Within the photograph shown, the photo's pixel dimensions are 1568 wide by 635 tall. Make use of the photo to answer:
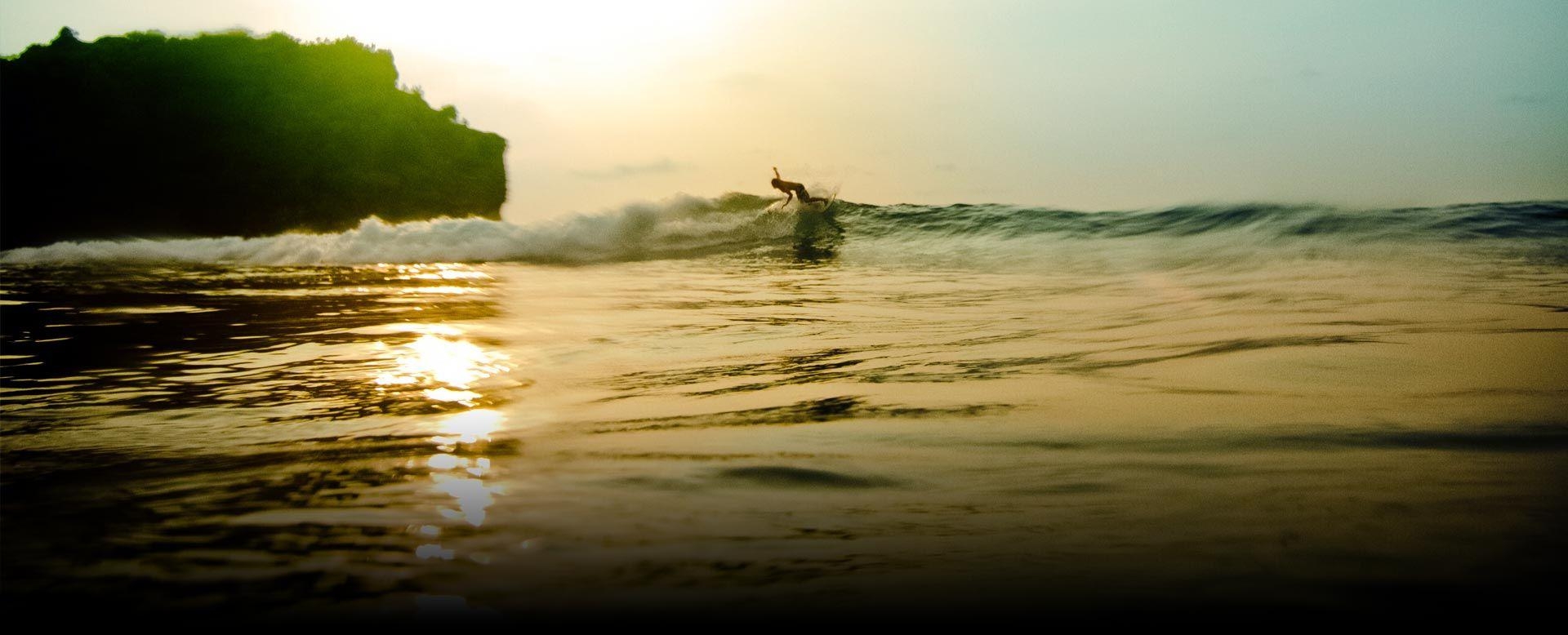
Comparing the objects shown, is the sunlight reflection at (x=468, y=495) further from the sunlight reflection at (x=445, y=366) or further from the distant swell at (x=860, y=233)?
the distant swell at (x=860, y=233)

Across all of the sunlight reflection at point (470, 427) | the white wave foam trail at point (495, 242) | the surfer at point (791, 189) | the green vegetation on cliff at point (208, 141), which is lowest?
the sunlight reflection at point (470, 427)

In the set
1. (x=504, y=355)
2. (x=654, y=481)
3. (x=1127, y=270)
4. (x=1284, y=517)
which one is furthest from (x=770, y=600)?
(x=1127, y=270)

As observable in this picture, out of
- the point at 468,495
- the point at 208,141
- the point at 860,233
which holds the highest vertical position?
the point at 208,141

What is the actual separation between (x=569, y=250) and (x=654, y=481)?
39.8 feet

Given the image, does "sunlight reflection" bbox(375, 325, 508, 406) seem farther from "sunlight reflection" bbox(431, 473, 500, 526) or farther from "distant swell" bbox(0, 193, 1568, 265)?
"distant swell" bbox(0, 193, 1568, 265)

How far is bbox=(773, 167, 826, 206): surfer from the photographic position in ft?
51.4

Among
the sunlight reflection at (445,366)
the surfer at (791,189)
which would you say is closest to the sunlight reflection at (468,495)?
the sunlight reflection at (445,366)

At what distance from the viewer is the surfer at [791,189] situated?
51.4 ft

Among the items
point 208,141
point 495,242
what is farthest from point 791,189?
point 208,141

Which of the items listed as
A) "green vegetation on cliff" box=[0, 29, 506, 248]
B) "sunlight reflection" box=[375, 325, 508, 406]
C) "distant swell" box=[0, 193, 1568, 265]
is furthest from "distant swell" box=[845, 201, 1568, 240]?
"green vegetation on cliff" box=[0, 29, 506, 248]

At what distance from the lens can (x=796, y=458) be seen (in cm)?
197

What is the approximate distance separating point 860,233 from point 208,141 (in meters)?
29.1

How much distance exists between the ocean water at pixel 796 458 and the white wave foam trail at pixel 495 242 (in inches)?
Answer: 292

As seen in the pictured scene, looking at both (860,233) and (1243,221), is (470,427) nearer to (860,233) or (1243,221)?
(1243,221)
